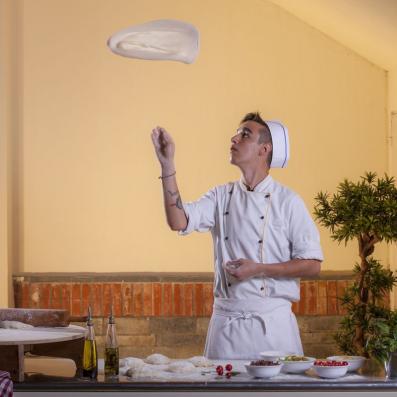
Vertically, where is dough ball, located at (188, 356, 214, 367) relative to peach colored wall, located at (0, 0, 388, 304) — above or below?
below

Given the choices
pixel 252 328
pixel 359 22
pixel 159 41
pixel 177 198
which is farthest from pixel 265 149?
pixel 359 22

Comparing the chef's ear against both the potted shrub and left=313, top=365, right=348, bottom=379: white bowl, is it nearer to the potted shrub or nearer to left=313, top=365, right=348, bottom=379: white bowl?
the potted shrub

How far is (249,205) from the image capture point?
3.99 m

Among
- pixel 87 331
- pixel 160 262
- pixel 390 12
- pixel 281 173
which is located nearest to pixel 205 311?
pixel 160 262

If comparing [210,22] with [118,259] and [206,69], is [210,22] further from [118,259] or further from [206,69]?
[118,259]

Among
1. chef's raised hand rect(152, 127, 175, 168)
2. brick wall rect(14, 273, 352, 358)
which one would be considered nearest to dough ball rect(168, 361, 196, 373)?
chef's raised hand rect(152, 127, 175, 168)

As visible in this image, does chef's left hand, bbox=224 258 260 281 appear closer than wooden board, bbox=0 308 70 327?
No

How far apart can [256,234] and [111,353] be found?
41.0 inches

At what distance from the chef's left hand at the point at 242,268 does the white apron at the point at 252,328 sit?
188mm

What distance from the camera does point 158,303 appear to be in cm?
605

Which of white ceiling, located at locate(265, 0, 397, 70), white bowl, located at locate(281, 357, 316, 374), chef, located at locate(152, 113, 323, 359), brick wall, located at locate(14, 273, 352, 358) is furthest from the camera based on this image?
brick wall, located at locate(14, 273, 352, 358)

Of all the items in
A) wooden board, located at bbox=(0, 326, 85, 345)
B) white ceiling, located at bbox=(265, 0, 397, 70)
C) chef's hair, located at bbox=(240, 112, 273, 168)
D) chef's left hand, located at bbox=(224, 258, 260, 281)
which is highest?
white ceiling, located at bbox=(265, 0, 397, 70)

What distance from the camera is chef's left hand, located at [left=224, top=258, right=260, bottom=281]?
369 cm

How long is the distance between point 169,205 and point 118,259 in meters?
2.53
